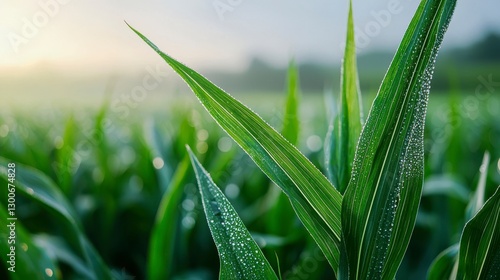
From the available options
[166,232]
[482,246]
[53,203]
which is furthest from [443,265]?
[53,203]

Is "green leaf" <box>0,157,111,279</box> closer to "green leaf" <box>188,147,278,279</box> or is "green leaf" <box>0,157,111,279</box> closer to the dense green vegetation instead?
the dense green vegetation

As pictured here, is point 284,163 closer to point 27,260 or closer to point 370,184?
point 370,184

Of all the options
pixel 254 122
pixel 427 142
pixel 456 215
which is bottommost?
pixel 456 215

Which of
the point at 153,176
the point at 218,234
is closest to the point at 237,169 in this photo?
the point at 153,176

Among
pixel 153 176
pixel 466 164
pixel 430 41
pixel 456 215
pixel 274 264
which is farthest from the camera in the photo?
pixel 466 164

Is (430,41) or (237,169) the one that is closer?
(430,41)

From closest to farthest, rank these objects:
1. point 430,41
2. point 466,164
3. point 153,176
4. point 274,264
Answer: point 430,41
point 274,264
point 153,176
point 466,164

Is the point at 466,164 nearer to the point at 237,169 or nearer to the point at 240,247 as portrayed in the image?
the point at 237,169
